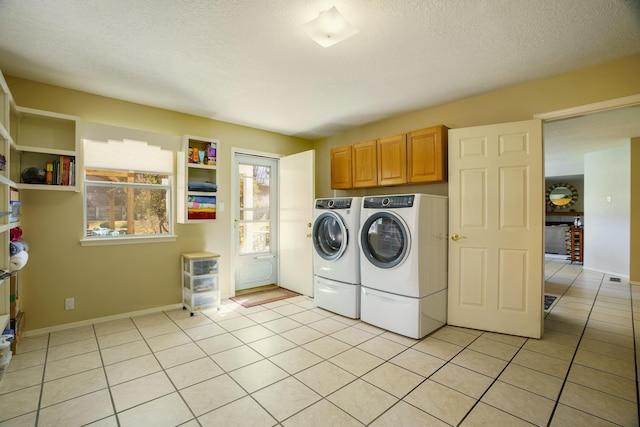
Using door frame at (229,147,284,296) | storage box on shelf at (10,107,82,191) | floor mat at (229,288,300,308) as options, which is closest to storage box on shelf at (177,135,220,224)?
door frame at (229,147,284,296)

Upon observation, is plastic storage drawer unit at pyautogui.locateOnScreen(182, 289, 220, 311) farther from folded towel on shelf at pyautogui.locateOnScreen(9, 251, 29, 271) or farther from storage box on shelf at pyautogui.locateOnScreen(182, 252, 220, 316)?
folded towel on shelf at pyautogui.locateOnScreen(9, 251, 29, 271)

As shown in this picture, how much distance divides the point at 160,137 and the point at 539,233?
4.02 m

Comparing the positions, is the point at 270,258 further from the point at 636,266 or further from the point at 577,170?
the point at 577,170

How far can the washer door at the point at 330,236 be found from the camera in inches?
133

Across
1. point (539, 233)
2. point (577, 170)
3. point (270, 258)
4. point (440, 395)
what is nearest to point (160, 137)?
point (270, 258)

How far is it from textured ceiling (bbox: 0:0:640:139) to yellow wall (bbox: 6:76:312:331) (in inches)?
7.6

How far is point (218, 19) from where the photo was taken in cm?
196

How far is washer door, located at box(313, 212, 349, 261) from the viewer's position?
133 inches

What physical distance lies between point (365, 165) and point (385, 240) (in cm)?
112

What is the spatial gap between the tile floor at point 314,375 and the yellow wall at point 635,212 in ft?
8.62

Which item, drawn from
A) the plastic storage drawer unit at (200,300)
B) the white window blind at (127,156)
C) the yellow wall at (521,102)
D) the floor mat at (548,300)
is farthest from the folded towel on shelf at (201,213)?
the floor mat at (548,300)

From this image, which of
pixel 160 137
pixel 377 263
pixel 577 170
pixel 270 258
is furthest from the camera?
pixel 577 170

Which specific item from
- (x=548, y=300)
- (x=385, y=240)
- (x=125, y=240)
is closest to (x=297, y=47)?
(x=385, y=240)

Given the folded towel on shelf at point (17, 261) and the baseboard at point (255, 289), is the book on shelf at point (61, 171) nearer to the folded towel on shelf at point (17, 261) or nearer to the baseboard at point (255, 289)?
the folded towel on shelf at point (17, 261)
